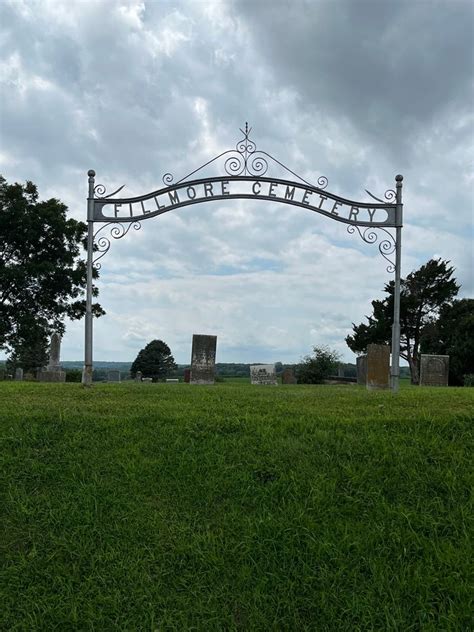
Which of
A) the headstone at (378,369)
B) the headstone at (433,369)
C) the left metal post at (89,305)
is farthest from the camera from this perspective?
the headstone at (433,369)

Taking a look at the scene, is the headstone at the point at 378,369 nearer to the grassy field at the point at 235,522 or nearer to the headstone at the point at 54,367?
the grassy field at the point at 235,522

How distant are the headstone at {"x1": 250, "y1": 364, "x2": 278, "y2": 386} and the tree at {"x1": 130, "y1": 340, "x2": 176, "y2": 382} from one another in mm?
22003

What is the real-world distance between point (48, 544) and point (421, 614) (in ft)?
8.97

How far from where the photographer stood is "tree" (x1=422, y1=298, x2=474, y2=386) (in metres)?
31.4

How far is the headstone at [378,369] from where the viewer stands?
11859mm

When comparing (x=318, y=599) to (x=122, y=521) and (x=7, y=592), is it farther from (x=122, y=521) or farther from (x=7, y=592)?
(x=7, y=592)

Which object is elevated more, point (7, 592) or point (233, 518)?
point (233, 518)

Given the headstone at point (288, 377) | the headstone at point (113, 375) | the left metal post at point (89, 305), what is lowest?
the headstone at point (113, 375)

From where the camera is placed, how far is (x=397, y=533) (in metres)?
4.05

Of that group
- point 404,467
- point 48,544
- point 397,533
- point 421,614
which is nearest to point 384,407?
point 404,467

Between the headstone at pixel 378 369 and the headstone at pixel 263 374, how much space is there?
7.49 m

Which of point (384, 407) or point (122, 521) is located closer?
point (122, 521)

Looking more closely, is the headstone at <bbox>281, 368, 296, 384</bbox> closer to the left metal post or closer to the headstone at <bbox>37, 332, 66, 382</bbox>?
the headstone at <bbox>37, 332, 66, 382</bbox>

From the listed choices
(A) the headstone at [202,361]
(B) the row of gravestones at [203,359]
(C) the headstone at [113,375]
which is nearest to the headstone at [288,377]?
(B) the row of gravestones at [203,359]
